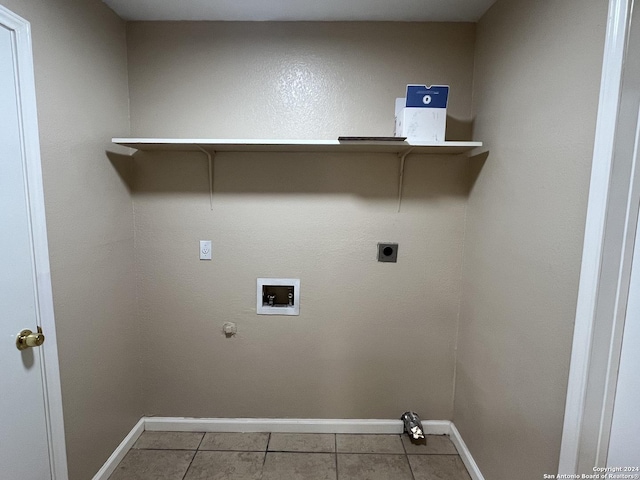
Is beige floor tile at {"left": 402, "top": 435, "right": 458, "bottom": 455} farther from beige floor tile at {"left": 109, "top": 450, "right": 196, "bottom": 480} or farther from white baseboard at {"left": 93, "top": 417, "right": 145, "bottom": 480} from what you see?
white baseboard at {"left": 93, "top": 417, "right": 145, "bottom": 480}

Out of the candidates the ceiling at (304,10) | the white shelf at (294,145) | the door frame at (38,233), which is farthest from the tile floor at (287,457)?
the ceiling at (304,10)

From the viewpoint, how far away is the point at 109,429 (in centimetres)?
167

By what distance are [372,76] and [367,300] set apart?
1294 millimetres

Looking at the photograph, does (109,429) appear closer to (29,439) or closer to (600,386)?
(29,439)

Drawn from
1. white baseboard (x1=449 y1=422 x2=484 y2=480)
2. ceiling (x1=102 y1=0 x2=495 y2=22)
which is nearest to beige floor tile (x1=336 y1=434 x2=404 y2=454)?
white baseboard (x1=449 y1=422 x2=484 y2=480)

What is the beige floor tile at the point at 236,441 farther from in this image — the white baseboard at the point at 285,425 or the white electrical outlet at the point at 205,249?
the white electrical outlet at the point at 205,249

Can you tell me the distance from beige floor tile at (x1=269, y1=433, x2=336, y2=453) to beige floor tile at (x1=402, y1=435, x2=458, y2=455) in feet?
1.49

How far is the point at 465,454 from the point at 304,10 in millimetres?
2565

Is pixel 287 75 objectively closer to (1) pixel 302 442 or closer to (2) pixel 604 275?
(2) pixel 604 275

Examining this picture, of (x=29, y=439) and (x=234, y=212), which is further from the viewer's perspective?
(x=234, y=212)

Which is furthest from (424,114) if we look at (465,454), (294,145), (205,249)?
(465,454)

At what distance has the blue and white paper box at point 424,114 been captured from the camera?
58.5 inches

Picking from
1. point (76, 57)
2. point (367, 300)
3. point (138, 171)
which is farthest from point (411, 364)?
point (76, 57)

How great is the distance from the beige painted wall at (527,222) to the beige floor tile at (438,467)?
0.54 ft
